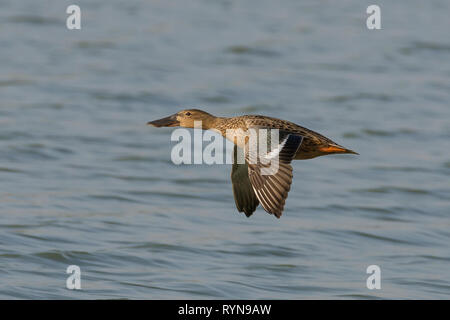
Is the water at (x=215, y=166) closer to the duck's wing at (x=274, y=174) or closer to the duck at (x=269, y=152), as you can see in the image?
the duck at (x=269, y=152)

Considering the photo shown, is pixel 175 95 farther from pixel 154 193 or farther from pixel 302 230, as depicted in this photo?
pixel 302 230

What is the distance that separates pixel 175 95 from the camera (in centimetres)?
1497

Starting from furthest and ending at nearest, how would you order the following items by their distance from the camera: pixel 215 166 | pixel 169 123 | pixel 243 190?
pixel 215 166
pixel 169 123
pixel 243 190

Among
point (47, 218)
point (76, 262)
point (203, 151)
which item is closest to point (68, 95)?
point (203, 151)

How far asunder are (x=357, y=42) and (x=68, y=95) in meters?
6.02

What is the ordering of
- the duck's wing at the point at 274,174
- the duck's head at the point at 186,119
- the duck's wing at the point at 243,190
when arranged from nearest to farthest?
the duck's wing at the point at 274,174
the duck's wing at the point at 243,190
the duck's head at the point at 186,119

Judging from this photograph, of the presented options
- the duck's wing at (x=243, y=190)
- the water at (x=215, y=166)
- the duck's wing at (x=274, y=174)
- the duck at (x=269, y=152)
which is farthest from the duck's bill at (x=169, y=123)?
the duck's wing at (x=274, y=174)

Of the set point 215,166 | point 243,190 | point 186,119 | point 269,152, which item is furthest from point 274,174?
point 215,166

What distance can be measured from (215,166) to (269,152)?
5.03 metres

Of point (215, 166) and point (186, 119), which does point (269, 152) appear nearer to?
point (186, 119)

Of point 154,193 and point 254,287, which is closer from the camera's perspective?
point 254,287

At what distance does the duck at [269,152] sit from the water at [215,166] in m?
0.79

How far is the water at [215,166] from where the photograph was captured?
870 centimetres

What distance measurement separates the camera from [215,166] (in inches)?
487
